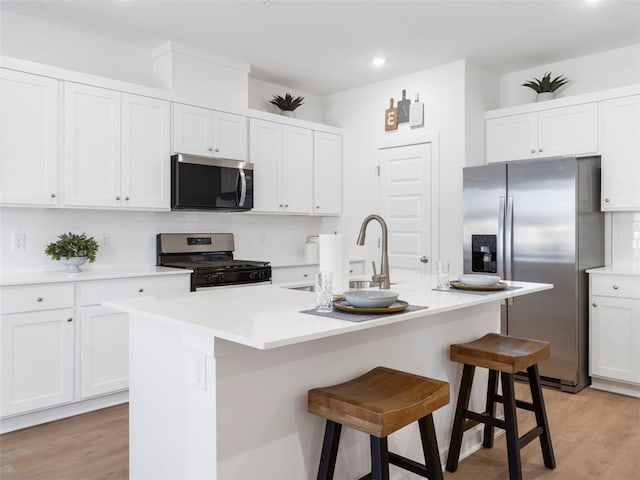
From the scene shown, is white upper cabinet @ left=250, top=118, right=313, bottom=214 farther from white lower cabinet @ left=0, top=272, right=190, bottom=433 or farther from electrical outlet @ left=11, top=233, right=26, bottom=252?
electrical outlet @ left=11, top=233, right=26, bottom=252

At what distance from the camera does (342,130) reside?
209 inches

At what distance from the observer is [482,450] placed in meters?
2.68

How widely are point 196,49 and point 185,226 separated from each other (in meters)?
1.48

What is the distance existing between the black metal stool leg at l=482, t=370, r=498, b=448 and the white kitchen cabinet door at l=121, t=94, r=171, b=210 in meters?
2.65

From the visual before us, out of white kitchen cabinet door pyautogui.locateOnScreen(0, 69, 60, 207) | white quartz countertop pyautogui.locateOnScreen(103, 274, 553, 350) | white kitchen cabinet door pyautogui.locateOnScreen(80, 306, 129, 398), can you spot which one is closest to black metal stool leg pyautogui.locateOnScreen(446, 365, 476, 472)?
white quartz countertop pyautogui.locateOnScreen(103, 274, 553, 350)

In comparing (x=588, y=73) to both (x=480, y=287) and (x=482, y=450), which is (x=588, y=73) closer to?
(x=480, y=287)

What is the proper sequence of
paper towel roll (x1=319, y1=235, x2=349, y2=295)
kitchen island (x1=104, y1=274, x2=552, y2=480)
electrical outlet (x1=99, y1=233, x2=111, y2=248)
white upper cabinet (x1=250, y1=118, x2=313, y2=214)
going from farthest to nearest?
white upper cabinet (x1=250, y1=118, x2=313, y2=214)
electrical outlet (x1=99, y1=233, x2=111, y2=248)
paper towel roll (x1=319, y1=235, x2=349, y2=295)
kitchen island (x1=104, y1=274, x2=552, y2=480)

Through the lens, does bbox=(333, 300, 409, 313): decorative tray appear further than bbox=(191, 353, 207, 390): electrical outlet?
Yes

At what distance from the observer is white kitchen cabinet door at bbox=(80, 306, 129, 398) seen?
3189 millimetres

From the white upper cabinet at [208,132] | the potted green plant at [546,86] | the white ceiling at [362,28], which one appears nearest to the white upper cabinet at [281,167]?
the white upper cabinet at [208,132]

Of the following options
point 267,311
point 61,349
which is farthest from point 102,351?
point 267,311

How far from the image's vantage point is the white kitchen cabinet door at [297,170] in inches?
187

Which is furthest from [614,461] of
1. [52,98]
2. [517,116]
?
[52,98]

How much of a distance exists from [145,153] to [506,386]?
294 cm
